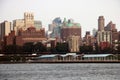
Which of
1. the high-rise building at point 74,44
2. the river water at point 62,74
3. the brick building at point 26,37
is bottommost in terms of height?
the river water at point 62,74

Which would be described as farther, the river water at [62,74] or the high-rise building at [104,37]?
the high-rise building at [104,37]

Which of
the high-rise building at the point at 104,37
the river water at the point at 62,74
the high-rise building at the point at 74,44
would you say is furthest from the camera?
the high-rise building at the point at 104,37

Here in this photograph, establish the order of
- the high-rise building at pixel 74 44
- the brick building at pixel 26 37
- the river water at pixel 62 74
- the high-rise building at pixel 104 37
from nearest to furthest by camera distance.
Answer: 1. the river water at pixel 62 74
2. the high-rise building at pixel 74 44
3. the brick building at pixel 26 37
4. the high-rise building at pixel 104 37

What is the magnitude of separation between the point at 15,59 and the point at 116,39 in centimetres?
6729

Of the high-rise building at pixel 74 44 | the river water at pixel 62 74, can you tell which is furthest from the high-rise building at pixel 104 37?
the river water at pixel 62 74

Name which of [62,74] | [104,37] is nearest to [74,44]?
[104,37]

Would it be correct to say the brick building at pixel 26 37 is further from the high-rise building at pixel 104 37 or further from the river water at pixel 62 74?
the river water at pixel 62 74

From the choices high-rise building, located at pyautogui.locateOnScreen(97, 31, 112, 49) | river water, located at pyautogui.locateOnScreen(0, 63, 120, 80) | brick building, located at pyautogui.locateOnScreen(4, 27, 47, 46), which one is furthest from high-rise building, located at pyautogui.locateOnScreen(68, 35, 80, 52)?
river water, located at pyautogui.locateOnScreen(0, 63, 120, 80)

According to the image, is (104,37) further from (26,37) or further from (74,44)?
(26,37)

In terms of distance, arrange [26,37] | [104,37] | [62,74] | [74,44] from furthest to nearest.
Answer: [104,37], [26,37], [74,44], [62,74]

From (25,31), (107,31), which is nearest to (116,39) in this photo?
(107,31)

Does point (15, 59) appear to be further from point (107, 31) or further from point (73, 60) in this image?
point (107, 31)

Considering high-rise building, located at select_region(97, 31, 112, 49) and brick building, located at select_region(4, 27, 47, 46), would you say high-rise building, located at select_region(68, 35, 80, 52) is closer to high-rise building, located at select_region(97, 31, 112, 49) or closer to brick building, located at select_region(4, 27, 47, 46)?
brick building, located at select_region(4, 27, 47, 46)

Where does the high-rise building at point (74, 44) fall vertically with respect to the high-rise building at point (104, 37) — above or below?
below
